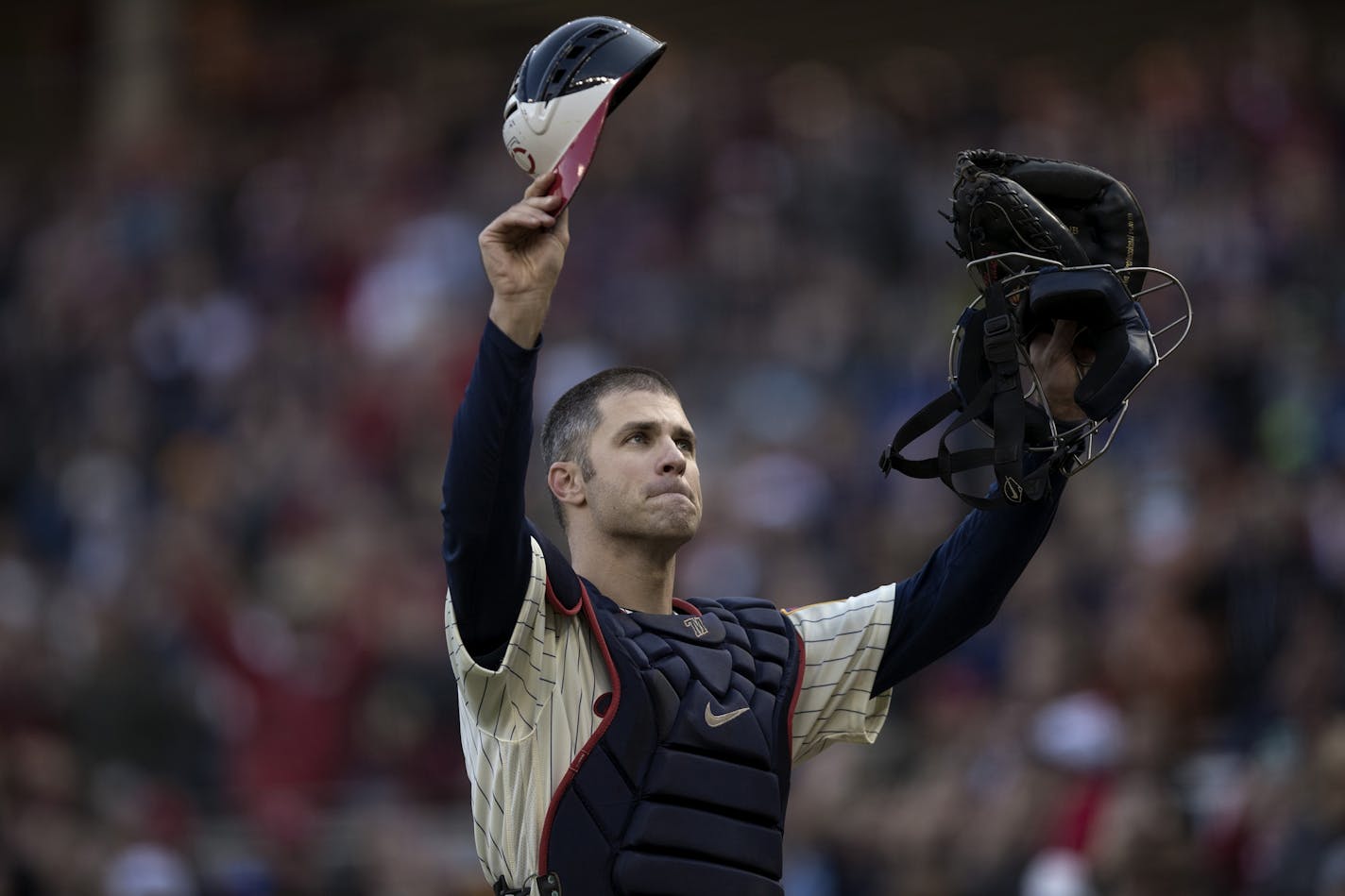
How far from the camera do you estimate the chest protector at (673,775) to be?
3.88m

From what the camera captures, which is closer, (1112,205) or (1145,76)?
(1112,205)

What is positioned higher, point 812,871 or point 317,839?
point 317,839

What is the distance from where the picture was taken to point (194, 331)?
42.8 feet

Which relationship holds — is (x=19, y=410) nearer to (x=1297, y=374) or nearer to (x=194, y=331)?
(x=194, y=331)

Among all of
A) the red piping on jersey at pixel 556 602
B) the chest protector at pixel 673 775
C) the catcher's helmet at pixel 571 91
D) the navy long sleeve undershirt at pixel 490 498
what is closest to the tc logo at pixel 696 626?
the chest protector at pixel 673 775

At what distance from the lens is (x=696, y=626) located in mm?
4254

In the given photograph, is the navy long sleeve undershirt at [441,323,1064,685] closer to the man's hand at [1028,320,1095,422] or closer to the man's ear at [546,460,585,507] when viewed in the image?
the man's ear at [546,460,585,507]

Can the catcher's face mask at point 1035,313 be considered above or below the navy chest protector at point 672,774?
above

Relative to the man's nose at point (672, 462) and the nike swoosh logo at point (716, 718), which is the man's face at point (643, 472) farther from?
the nike swoosh logo at point (716, 718)

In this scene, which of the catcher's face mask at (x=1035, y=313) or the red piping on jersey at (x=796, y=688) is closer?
the catcher's face mask at (x=1035, y=313)

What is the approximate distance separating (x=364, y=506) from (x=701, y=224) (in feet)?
8.04

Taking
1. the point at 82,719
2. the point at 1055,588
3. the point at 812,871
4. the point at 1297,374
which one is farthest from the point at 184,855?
the point at 1297,374

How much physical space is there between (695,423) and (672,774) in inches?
256

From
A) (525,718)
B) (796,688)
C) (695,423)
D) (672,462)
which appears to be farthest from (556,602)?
(695,423)
